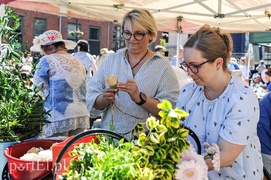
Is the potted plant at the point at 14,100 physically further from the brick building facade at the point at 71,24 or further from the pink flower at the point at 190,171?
the brick building facade at the point at 71,24

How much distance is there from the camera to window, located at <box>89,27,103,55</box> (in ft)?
70.8

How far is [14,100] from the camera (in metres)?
1.46

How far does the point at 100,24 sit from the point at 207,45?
2132 centimetres

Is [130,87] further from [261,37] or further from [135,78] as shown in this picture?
[261,37]

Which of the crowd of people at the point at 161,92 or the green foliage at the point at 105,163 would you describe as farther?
the crowd of people at the point at 161,92

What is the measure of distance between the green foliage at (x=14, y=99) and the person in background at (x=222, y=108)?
701mm

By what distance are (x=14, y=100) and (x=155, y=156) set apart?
833mm

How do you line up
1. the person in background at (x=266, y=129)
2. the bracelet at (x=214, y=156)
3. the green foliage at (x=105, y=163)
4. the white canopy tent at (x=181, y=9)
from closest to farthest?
the green foliage at (x=105, y=163), the bracelet at (x=214, y=156), the person in background at (x=266, y=129), the white canopy tent at (x=181, y=9)

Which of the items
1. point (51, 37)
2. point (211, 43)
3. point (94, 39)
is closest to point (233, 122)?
point (211, 43)

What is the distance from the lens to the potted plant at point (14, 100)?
4.52 ft

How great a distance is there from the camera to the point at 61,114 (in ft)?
8.02

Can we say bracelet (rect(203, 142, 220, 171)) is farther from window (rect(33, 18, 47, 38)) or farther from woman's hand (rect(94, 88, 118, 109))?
window (rect(33, 18, 47, 38))

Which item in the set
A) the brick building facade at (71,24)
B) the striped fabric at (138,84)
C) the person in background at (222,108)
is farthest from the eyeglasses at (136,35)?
the brick building facade at (71,24)

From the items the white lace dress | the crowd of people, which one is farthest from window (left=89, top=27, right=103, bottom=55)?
the white lace dress
